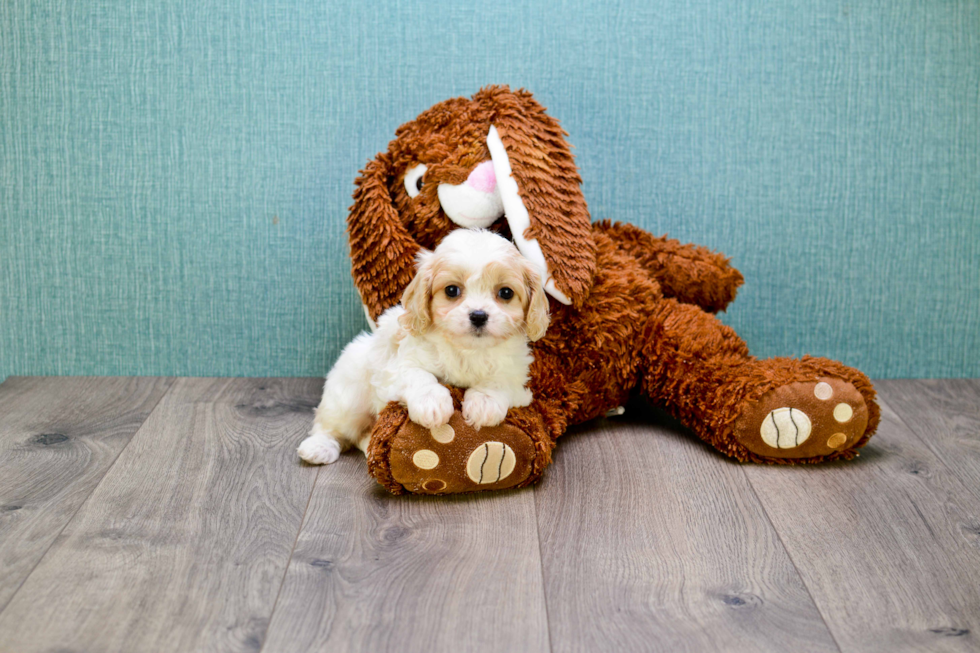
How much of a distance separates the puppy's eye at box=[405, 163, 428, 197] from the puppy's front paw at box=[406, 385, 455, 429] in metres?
0.42

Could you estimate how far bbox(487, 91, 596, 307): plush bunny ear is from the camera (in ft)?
5.02

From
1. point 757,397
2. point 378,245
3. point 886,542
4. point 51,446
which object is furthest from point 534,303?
point 51,446

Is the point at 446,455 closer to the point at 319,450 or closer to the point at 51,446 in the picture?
the point at 319,450

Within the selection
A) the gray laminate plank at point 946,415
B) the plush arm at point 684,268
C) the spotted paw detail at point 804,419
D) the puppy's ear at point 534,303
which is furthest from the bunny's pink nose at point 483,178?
the gray laminate plank at point 946,415

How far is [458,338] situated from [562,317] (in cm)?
30

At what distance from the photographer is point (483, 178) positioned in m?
1.57

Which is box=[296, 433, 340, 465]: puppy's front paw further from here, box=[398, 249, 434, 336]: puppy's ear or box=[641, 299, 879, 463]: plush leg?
box=[641, 299, 879, 463]: plush leg

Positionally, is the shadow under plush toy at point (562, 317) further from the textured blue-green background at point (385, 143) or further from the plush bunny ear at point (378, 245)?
the textured blue-green background at point (385, 143)

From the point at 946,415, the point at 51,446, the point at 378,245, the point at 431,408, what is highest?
the point at 378,245

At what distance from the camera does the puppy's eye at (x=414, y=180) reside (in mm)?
1634

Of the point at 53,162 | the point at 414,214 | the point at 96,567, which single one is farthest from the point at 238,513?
the point at 53,162

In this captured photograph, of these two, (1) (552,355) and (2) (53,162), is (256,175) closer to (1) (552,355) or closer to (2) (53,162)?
(2) (53,162)

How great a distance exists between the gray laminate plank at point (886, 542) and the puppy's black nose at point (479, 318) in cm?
54

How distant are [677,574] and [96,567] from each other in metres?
0.79
